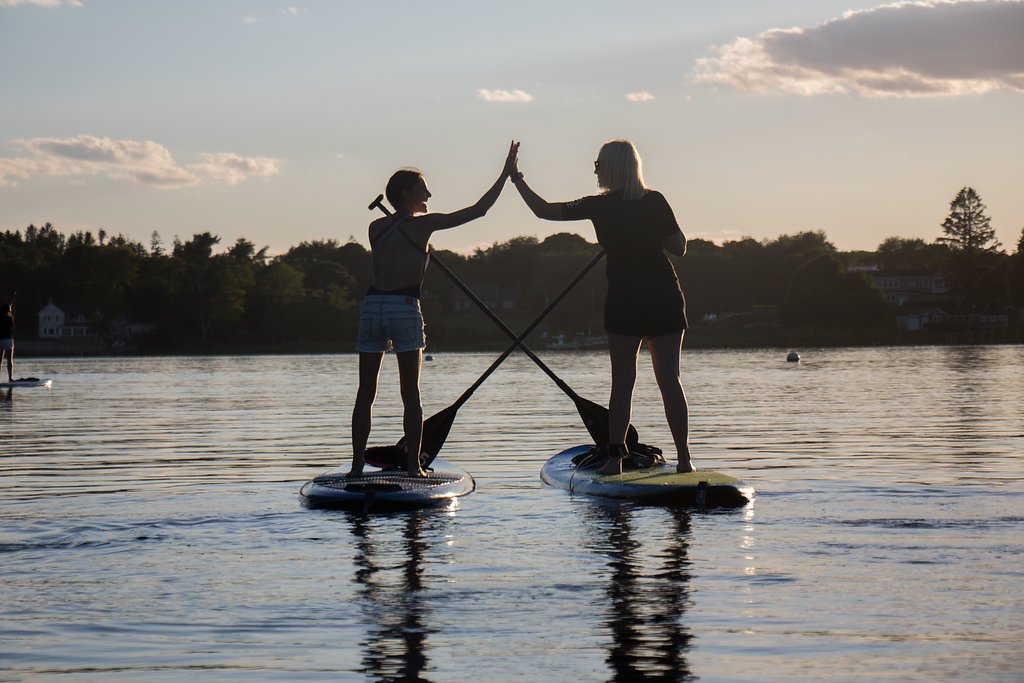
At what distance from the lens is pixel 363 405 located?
385 inches

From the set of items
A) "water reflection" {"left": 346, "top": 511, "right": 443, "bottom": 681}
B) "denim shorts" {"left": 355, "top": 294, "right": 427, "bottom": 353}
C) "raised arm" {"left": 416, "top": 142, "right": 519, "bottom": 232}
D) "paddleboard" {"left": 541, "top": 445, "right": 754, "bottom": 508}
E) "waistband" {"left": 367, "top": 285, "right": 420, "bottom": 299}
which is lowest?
"water reflection" {"left": 346, "top": 511, "right": 443, "bottom": 681}

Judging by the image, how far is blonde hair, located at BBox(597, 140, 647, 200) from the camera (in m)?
10.1

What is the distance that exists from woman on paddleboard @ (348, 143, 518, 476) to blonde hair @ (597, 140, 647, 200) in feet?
3.66

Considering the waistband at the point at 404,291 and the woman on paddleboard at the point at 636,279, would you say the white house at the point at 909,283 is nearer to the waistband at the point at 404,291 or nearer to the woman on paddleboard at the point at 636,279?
the woman on paddleboard at the point at 636,279

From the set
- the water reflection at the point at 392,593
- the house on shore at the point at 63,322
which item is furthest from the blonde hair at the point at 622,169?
the house on shore at the point at 63,322

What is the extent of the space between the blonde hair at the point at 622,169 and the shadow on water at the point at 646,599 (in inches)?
105

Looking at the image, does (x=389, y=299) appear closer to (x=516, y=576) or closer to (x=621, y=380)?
(x=621, y=380)

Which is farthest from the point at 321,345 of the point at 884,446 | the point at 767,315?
A: the point at 884,446

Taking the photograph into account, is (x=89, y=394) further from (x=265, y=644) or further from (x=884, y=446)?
(x=265, y=644)

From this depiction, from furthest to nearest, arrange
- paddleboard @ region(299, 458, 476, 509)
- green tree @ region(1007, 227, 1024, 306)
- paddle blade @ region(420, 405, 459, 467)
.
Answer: green tree @ region(1007, 227, 1024, 306), paddle blade @ region(420, 405, 459, 467), paddleboard @ region(299, 458, 476, 509)

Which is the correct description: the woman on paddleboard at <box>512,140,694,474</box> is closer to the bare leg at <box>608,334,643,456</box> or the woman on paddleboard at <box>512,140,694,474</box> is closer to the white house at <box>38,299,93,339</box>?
the bare leg at <box>608,334,643,456</box>

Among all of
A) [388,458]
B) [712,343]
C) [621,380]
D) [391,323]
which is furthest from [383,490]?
[712,343]

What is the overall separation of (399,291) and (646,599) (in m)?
4.12

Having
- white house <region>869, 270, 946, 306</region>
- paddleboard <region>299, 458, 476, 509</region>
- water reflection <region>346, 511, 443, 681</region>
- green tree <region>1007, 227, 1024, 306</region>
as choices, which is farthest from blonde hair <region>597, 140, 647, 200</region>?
white house <region>869, 270, 946, 306</region>
